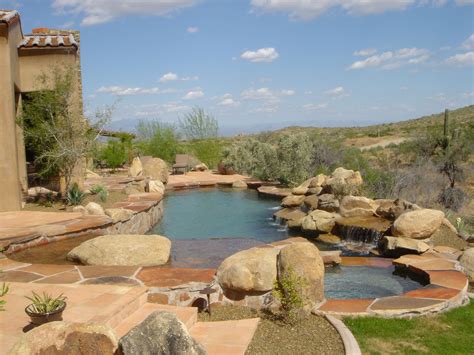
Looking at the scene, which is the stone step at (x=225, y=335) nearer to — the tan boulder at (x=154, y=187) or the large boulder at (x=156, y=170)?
the tan boulder at (x=154, y=187)

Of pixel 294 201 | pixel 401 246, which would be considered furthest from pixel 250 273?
pixel 294 201

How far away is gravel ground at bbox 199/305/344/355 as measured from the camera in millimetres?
4223

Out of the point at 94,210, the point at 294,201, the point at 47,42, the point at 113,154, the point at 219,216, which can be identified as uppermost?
the point at 47,42

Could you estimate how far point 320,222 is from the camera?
34.0 feet

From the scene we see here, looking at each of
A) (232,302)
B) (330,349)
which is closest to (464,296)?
(330,349)

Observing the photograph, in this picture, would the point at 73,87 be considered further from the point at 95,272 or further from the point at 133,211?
the point at 95,272

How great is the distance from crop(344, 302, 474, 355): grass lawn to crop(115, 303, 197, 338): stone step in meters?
1.73

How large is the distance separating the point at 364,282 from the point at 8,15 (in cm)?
896

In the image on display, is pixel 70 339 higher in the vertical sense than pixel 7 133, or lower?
lower

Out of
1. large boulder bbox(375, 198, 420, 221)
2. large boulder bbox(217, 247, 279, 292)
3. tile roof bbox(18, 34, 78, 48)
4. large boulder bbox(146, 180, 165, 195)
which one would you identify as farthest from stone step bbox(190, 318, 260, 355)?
large boulder bbox(146, 180, 165, 195)

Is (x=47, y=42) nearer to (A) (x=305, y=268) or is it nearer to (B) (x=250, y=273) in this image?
(B) (x=250, y=273)

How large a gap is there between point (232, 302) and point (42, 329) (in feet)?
8.69

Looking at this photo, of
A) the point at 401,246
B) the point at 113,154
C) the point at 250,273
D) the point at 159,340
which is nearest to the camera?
the point at 159,340

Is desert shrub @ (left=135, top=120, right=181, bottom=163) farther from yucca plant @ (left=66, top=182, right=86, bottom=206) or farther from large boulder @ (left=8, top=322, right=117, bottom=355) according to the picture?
large boulder @ (left=8, top=322, right=117, bottom=355)
